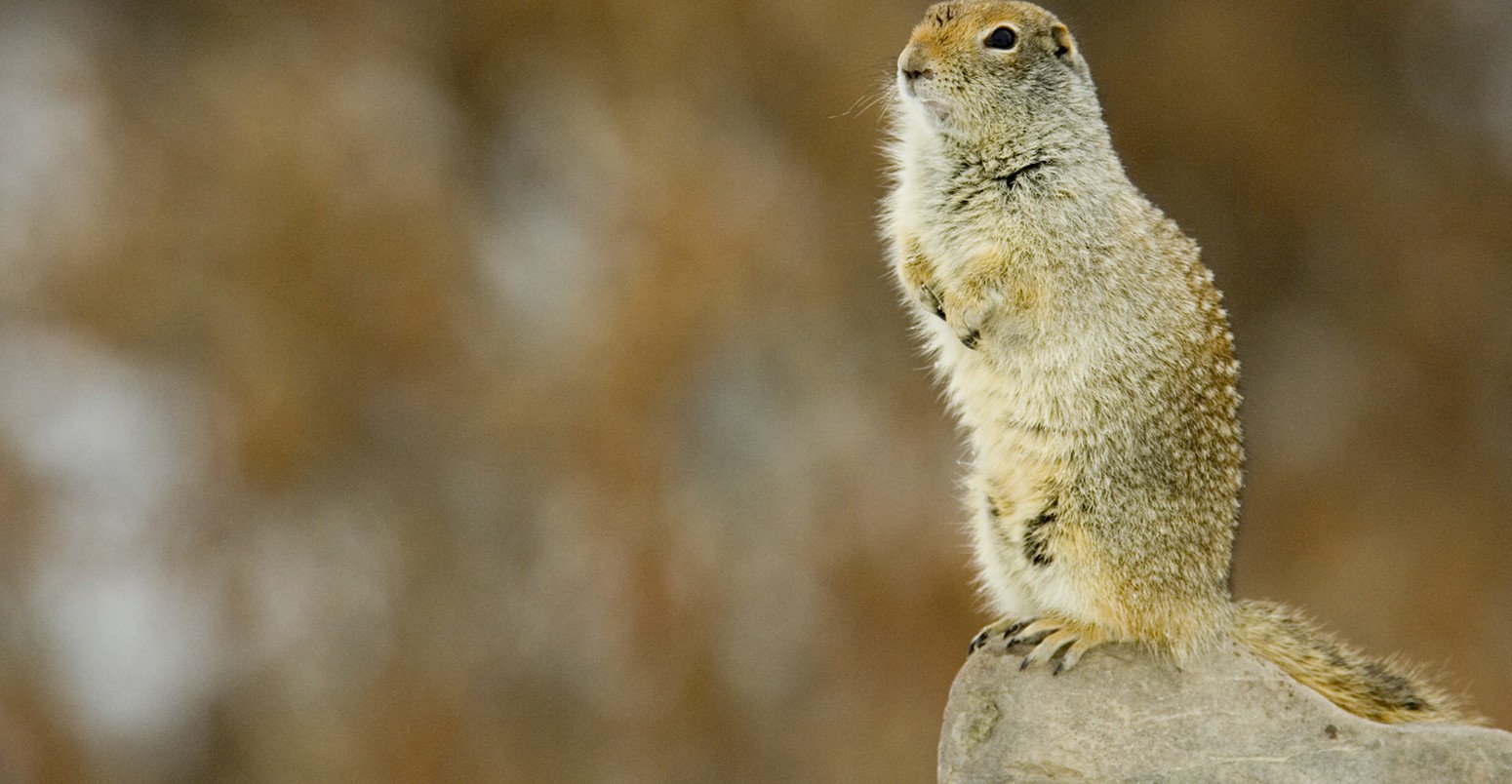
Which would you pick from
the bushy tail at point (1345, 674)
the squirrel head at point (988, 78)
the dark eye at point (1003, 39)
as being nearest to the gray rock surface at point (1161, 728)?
the bushy tail at point (1345, 674)

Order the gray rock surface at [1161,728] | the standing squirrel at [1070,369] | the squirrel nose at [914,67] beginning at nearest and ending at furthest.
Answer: the gray rock surface at [1161,728] → the standing squirrel at [1070,369] → the squirrel nose at [914,67]

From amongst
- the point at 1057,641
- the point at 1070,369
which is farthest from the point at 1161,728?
the point at 1070,369

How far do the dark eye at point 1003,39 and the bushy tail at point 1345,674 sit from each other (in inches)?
45.7

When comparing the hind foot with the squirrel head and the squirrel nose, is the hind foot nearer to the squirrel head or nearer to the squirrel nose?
the squirrel head

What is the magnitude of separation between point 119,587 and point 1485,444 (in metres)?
6.38

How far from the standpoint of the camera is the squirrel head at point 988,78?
10.2ft

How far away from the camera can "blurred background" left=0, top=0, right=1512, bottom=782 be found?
7.28 meters

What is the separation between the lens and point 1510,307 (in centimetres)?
812

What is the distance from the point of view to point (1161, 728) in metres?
2.96

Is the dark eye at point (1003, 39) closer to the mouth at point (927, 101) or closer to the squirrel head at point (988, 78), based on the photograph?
the squirrel head at point (988, 78)

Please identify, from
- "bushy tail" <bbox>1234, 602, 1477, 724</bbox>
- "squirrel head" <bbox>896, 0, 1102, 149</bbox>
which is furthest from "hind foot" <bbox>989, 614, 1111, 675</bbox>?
"squirrel head" <bbox>896, 0, 1102, 149</bbox>

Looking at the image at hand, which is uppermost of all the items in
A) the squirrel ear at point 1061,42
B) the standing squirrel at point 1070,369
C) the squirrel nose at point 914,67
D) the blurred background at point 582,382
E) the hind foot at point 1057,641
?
the blurred background at point 582,382

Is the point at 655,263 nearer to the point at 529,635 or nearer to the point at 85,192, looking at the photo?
the point at 529,635

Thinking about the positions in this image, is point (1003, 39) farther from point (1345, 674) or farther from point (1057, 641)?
point (1345, 674)
